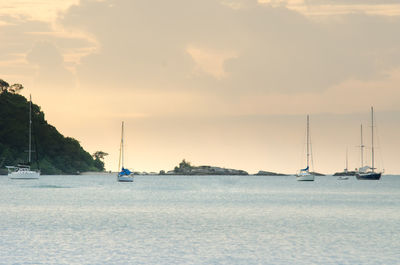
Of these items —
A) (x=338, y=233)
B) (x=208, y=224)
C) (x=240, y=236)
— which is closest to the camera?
(x=240, y=236)

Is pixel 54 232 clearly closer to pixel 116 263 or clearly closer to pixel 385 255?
pixel 116 263

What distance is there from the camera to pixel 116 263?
38750 mm

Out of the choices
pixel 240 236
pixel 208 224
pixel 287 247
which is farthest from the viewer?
pixel 208 224

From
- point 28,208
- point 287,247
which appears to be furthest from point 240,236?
point 28,208

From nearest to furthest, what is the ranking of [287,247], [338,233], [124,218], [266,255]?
[266,255] < [287,247] < [338,233] < [124,218]

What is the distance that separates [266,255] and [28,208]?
48901 mm

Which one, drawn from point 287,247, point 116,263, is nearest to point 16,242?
point 116,263

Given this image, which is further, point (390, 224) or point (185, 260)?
point (390, 224)

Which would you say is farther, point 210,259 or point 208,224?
point 208,224

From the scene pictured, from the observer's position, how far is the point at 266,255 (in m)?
42.5

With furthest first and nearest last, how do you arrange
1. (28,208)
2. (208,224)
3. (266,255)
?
(28,208) < (208,224) < (266,255)

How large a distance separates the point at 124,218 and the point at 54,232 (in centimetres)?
1624

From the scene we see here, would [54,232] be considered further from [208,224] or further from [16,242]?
[208,224]

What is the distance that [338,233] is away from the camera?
5581cm
